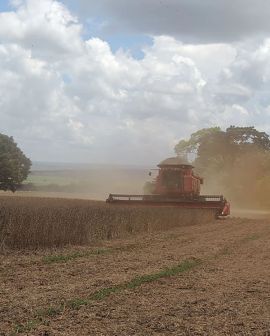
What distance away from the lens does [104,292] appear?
8562 millimetres

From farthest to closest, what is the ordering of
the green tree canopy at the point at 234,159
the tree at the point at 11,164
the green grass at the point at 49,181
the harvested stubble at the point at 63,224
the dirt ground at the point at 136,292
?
the green grass at the point at 49,181, the tree at the point at 11,164, the green tree canopy at the point at 234,159, the harvested stubble at the point at 63,224, the dirt ground at the point at 136,292

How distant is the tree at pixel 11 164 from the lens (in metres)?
46.9

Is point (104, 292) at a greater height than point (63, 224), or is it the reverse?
point (63, 224)

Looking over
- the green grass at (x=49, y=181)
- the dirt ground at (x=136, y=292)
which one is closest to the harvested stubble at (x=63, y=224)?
the dirt ground at (x=136, y=292)

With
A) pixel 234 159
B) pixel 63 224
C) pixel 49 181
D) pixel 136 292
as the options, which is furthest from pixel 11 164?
pixel 49 181

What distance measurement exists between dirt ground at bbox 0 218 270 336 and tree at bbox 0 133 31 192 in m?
33.8

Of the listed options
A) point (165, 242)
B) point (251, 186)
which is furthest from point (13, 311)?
point (251, 186)

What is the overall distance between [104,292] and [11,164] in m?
39.9

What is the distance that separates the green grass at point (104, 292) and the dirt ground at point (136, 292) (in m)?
0.02

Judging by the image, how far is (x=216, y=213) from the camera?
25297mm

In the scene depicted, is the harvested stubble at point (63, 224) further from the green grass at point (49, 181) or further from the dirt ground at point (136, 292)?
the green grass at point (49, 181)

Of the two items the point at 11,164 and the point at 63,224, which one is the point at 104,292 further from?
the point at 11,164

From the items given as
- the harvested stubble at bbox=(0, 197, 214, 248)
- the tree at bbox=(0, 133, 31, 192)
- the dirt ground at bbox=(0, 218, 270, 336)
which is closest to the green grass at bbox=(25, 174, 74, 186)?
the tree at bbox=(0, 133, 31, 192)

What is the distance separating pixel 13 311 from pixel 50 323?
82cm
